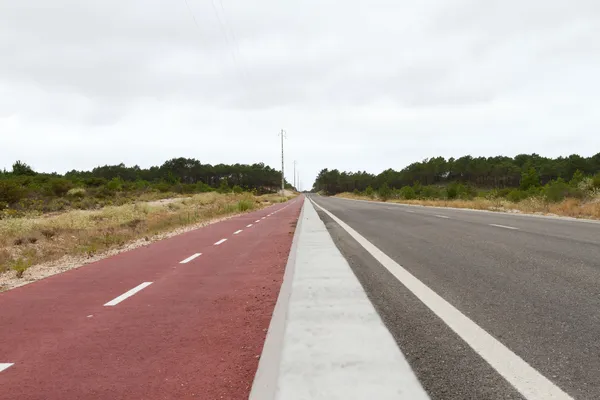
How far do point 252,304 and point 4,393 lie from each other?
263cm

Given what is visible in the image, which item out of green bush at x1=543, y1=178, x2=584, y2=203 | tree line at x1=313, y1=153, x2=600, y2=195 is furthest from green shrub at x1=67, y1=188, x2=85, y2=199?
tree line at x1=313, y1=153, x2=600, y2=195

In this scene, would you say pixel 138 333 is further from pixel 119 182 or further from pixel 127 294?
pixel 119 182

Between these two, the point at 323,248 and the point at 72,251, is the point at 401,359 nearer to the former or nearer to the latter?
the point at 323,248

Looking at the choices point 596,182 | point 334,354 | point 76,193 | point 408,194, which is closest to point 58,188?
point 76,193

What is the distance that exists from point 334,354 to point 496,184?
121m

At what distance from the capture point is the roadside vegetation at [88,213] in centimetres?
1235

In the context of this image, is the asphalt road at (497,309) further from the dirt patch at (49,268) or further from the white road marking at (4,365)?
the dirt patch at (49,268)

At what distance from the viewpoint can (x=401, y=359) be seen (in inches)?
116

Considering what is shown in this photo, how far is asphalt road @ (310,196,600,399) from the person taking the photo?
270 cm

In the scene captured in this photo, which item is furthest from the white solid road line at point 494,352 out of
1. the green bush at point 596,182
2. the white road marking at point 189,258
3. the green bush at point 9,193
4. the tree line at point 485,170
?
the tree line at point 485,170

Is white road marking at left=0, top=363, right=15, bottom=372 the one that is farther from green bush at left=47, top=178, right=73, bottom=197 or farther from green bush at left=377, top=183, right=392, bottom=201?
green bush at left=377, top=183, right=392, bottom=201

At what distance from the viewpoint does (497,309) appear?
4246mm

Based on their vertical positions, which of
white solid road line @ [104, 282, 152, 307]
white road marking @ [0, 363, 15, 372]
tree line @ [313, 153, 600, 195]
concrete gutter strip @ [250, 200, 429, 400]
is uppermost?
tree line @ [313, 153, 600, 195]

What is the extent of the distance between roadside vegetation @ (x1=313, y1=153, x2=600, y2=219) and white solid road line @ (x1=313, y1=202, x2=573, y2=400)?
1780 centimetres
